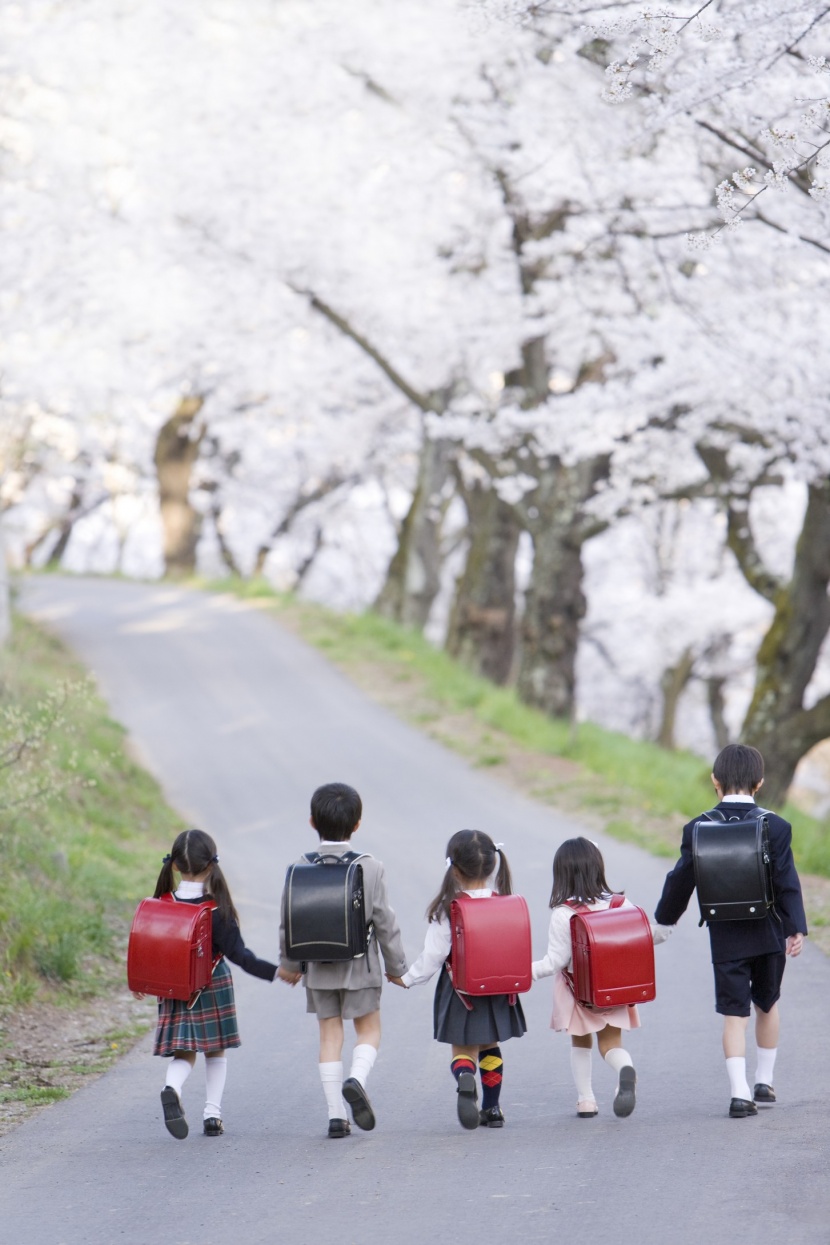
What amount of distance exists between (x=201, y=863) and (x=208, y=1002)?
55 centimetres

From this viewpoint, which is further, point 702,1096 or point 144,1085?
point 144,1085

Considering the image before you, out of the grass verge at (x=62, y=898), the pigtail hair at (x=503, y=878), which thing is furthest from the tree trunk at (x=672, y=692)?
the pigtail hair at (x=503, y=878)

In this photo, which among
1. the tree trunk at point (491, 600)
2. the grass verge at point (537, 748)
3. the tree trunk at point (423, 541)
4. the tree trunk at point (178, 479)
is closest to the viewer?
the grass verge at point (537, 748)

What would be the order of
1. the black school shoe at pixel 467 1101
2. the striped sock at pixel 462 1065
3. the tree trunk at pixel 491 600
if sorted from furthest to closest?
the tree trunk at pixel 491 600
the striped sock at pixel 462 1065
the black school shoe at pixel 467 1101

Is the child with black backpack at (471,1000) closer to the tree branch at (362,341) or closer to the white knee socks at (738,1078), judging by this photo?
the white knee socks at (738,1078)

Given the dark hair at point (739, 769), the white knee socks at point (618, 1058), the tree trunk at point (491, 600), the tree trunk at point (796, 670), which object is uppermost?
the tree trunk at point (491, 600)

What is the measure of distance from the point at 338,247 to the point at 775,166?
12556mm

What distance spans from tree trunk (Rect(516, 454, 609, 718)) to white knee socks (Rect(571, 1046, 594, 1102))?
11.8m

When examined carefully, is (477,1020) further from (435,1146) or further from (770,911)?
(770,911)

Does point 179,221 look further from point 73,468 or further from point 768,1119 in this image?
point 73,468

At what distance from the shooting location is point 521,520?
17547 mm

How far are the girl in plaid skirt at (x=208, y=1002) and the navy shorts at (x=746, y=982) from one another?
1.76 metres

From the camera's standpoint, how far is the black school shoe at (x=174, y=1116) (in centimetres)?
486

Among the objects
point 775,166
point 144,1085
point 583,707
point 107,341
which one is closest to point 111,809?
point 144,1085
